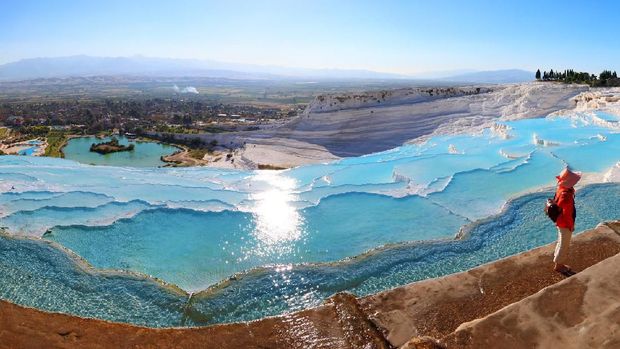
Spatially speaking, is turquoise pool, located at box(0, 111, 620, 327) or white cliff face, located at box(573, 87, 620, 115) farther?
white cliff face, located at box(573, 87, 620, 115)

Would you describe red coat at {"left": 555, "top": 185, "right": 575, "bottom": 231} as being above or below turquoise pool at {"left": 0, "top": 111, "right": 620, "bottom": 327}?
above

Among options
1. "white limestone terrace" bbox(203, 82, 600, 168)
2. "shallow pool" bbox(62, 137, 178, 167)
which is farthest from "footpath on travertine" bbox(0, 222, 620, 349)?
"shallow pool" bbox(62, 137, 178, 167)

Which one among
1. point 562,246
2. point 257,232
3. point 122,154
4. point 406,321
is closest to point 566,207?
point 562,246

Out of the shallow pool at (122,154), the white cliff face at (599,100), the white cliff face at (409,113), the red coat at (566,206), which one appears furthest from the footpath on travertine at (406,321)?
the shallow pool at (122,154)

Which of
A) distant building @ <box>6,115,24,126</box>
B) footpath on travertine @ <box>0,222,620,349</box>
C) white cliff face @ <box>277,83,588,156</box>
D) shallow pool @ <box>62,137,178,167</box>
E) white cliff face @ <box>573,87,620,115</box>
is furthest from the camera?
distant building @ <box>6,115,24,126</box>

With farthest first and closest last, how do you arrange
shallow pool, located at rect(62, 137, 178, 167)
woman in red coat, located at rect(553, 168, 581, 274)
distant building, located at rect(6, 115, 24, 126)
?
distant building, located at rect(6, 115, 24, 126) → shallow pool, located at rect(62, 137, 178, 167) → woman in red coat, located at rect(553, 168, 581, 274)

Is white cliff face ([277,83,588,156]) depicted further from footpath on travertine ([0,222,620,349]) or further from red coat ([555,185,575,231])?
footpath on travertine ([0,222,620,349])

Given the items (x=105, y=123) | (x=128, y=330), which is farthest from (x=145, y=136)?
(x=128, y=330)

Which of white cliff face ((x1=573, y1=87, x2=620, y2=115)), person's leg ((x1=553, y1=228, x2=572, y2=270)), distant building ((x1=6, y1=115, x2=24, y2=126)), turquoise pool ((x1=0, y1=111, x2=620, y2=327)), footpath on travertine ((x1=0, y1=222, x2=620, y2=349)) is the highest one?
white cliff face ((x1=573, y1=87, x2=620, y2=115))
